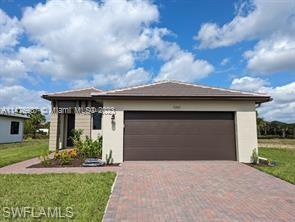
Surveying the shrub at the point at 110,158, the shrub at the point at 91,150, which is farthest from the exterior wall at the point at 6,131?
the shrub at the point at 110,158

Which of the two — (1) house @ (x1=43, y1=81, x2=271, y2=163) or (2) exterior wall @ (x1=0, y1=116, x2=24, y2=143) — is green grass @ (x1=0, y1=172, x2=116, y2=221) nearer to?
(1) house @ (x1=43, y1=81, x2=271, y2=163)

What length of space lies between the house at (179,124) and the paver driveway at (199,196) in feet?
7.15

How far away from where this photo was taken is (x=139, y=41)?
14289mm

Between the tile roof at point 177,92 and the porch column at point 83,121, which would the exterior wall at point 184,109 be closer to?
the tile roof at point 177,92

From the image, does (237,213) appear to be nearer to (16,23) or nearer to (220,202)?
(220,202)

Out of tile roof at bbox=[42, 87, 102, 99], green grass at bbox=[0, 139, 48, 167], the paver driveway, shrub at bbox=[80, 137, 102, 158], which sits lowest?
the paver driveway

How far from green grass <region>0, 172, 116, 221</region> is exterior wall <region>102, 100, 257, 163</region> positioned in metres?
3.11

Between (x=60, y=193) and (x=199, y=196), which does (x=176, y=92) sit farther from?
(x=60, y=193)

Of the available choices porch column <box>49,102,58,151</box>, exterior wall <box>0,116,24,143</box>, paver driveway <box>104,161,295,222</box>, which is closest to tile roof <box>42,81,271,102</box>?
paver driveway <box>104,161,295,222</box>

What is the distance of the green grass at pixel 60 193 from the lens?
500 centimetres

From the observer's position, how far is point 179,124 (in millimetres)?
12047

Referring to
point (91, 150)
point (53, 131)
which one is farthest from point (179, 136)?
point (53, 131)

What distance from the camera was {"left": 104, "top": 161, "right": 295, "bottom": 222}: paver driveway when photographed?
15.5ft

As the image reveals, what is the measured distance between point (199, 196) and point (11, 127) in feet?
85.9
